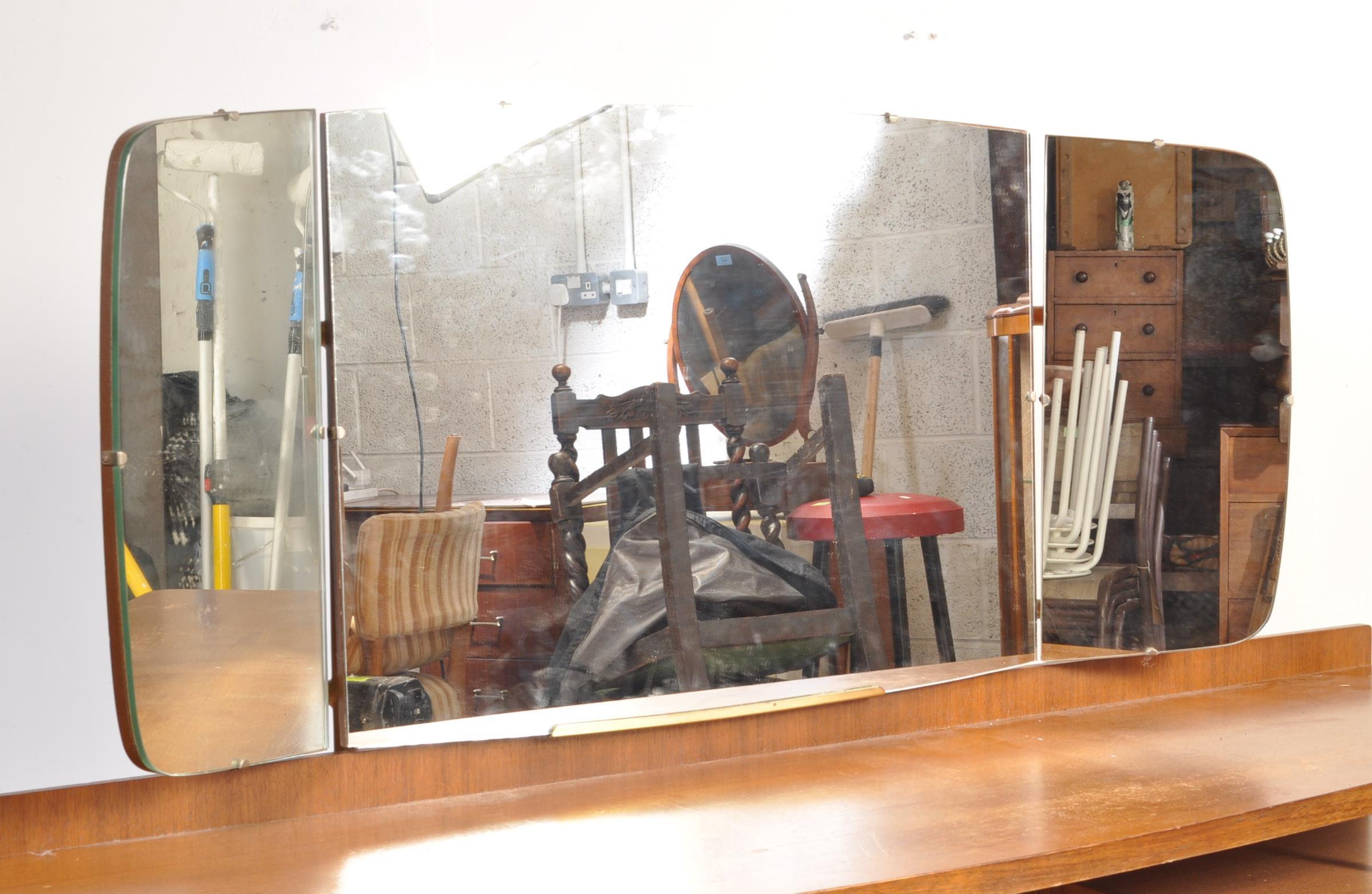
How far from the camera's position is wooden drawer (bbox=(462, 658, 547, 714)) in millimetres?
825

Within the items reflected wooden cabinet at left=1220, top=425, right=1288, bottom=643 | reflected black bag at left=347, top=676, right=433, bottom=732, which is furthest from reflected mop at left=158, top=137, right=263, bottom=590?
reflected wooden cabinet at left=1220, top=425, right=1288, bottom=643

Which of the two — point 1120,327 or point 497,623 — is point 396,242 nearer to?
point 497,623

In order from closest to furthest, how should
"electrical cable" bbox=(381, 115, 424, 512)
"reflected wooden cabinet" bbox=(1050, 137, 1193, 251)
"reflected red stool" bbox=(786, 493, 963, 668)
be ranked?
"electrical cable" bbox=(381, 115, 424, 512), "reflected red stool" bbox=(786, 493, 963, 668), "reflected wooden cabinet" bbox=(1050, 137, 1193, 251)

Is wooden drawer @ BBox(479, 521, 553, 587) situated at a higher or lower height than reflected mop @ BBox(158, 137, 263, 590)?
lower

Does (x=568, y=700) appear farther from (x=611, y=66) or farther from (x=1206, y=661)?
(x=1206, y=661)

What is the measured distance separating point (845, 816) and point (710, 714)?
0.49 ft

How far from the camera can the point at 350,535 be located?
80 cm

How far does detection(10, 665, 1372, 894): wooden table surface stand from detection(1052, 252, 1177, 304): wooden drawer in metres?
0.40

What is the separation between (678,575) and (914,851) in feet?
0.91

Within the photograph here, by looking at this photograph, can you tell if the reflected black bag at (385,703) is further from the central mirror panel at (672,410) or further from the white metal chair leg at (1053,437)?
the white metal chair leg at (1053,437)

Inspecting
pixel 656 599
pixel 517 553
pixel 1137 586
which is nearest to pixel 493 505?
pixel 517 553

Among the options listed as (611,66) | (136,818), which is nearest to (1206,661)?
(611,66)

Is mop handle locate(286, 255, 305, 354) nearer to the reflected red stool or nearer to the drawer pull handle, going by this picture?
the drawer pull handle

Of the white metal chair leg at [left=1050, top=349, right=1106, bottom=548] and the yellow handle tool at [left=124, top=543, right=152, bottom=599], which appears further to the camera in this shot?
the white metal chair leg at [left=1050, top=349, right=1106, bottom=548]
